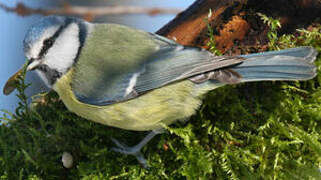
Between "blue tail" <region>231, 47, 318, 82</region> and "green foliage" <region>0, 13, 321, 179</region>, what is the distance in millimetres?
104

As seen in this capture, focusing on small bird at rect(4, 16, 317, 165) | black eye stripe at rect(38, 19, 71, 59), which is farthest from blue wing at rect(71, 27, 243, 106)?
black eye stripe at rect(38, 19, 71, 59)

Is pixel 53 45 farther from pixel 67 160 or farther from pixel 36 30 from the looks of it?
pixel 67 160

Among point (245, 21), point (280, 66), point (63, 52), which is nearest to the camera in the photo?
point (280, 66)

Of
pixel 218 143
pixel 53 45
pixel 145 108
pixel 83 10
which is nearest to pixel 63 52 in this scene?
pixel 53 45

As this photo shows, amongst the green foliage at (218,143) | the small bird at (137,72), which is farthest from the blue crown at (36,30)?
the green foliage at (218,143)

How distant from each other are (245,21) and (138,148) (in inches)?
27.8

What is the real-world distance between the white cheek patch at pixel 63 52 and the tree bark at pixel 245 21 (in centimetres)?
51

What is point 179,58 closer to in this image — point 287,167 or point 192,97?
point 192,97

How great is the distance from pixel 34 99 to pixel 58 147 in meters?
0.33

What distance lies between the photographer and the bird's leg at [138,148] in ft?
4.16

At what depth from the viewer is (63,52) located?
1307 millimetres

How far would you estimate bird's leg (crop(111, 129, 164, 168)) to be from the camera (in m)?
1.27

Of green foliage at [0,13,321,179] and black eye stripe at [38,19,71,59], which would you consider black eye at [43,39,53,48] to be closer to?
black eye stripe at [38,19,71,59]

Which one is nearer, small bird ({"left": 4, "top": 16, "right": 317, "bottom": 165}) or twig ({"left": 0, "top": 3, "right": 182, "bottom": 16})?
small bird ({"left": 4, "top": 16, "right": 317, "bottom": 165})
